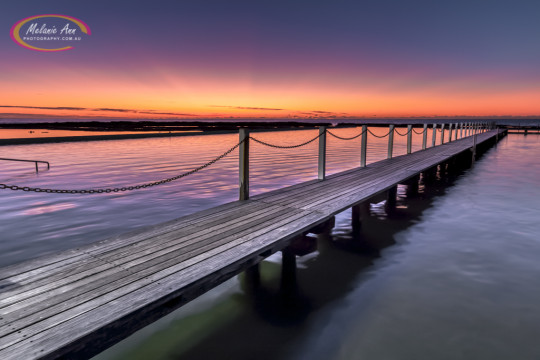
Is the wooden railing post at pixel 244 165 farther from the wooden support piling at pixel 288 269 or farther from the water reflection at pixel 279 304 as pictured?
the wooden support piling at pixel 288 269

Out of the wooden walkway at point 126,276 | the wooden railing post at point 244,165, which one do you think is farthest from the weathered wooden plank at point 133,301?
the wooden railing post at point 244,165

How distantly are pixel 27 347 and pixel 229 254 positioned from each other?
2003mm

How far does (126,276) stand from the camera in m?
3.39

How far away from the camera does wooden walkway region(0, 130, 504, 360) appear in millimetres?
2521

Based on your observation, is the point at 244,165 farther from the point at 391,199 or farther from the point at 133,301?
the point at 391,199

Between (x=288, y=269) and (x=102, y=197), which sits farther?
(x=102, y=197)

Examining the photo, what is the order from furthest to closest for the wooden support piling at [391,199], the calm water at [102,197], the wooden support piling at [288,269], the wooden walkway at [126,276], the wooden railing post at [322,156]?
the wooden support piling at [391,199] < the wooden railing post at [322,156] < the calm water at [102,197] < the wooden support piling at [288,269] < the wooden walkway at [126,276]

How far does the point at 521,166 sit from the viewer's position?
1867 centimetres

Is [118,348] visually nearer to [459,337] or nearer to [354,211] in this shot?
[459,337]

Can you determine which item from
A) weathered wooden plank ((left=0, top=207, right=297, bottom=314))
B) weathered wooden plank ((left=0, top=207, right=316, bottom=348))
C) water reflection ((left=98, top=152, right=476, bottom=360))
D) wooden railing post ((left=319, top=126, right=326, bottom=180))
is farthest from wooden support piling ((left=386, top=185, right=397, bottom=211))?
weathered wooden plank ((left=0, top=207, right=297, bottom=314))

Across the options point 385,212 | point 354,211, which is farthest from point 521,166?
point 354,211

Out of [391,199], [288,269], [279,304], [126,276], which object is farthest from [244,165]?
[391,199]

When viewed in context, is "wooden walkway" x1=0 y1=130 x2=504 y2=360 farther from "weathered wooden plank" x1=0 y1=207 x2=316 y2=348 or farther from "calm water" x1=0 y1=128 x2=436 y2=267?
"calm water" x1=0 y1=128 x2=436 y2=267

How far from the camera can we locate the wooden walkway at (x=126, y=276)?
2.52 metres
